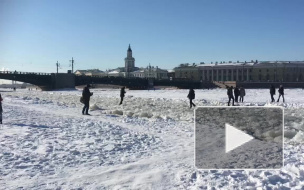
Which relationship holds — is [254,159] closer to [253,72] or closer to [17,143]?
[17,143]

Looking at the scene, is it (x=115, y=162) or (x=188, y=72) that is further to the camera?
(x=188, y=72)

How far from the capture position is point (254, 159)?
6617 millimetres

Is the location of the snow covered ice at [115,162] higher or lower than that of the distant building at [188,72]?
lower

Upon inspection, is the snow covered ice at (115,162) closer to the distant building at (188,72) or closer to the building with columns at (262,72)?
the building with columns at (262,72)

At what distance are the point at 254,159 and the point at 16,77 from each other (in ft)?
234

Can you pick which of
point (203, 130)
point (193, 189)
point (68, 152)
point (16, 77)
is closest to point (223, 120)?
point (203, 130)
